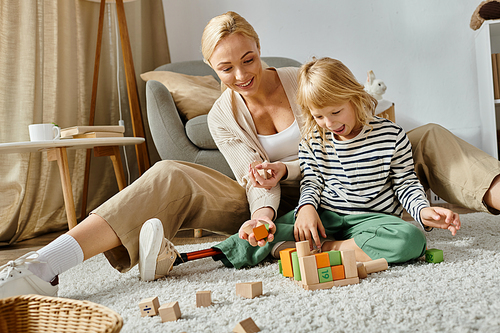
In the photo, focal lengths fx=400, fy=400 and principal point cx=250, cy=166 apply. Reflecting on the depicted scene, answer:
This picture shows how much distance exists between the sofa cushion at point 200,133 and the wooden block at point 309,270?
100cm

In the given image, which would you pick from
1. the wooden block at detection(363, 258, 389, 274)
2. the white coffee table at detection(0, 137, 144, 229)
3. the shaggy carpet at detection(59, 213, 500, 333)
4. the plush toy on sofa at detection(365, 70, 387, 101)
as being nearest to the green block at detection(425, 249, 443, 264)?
the shaggy carpet at detection(59, 213, 500, 333)

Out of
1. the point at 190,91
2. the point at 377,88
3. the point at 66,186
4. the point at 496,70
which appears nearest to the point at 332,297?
the point at 66,186

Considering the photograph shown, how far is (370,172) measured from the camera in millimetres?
1045

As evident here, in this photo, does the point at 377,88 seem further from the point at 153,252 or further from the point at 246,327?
the point at 246,327

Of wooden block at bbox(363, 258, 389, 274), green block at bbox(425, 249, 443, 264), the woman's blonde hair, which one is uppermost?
the woman's blonde hair

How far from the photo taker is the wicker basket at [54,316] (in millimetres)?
471

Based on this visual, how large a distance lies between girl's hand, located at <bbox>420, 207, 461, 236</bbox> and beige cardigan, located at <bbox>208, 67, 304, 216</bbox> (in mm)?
410

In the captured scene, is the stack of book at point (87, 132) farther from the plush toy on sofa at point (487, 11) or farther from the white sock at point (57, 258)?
the plush toy on sofa at point (487, 11)

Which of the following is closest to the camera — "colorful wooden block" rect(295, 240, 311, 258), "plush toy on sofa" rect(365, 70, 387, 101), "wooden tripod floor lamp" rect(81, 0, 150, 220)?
"colorful wooden block" rect(295, 240, 311, 258)

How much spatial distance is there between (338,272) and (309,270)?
6 cm

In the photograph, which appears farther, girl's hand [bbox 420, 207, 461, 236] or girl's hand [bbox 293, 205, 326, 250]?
girl's hand [bbox 293, 205, 326, 250]

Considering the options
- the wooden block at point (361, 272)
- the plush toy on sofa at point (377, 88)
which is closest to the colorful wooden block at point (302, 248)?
the wooden block at point (361, 272)

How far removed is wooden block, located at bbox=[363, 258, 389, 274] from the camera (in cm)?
86

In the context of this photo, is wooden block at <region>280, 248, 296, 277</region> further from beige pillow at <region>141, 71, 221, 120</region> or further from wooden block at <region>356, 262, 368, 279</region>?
beige pillow at <region>141, 71, 221, 120</region>
